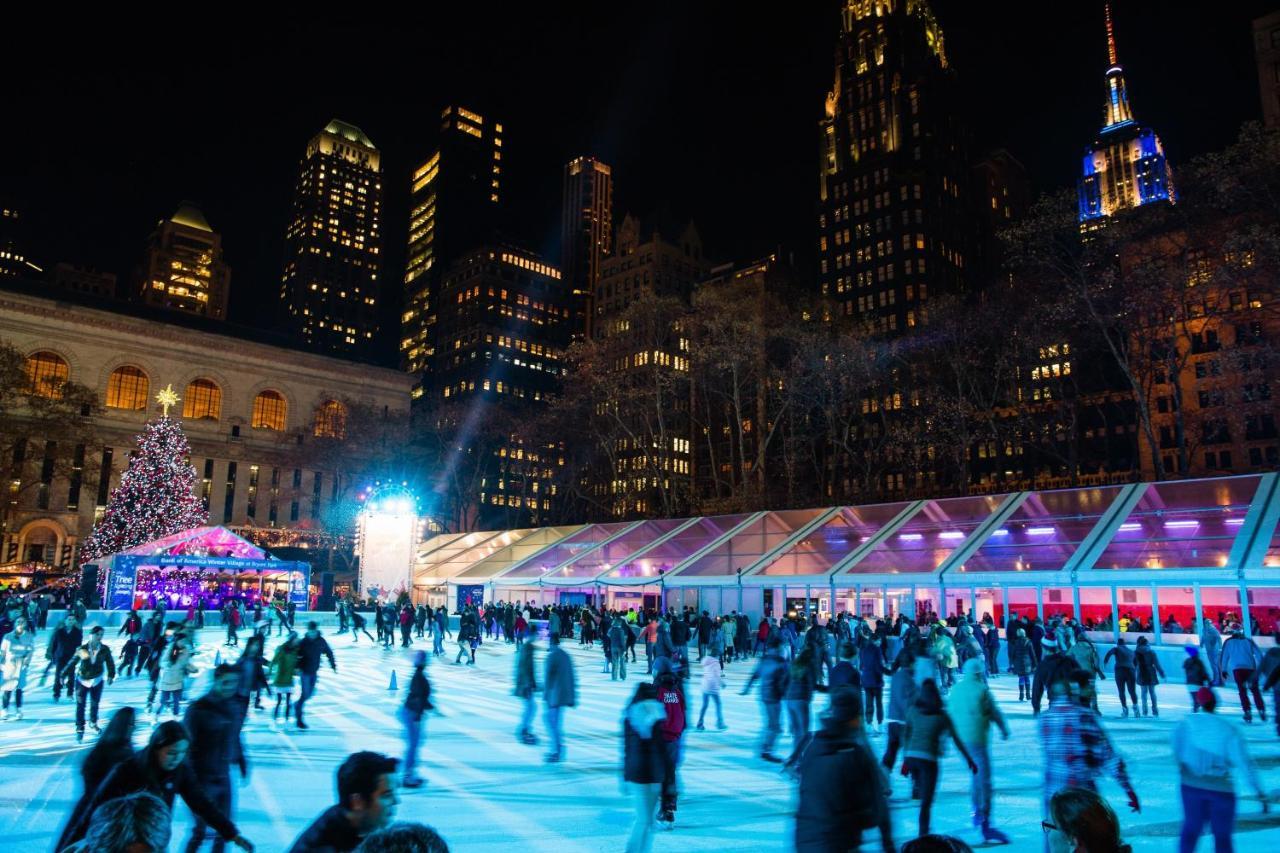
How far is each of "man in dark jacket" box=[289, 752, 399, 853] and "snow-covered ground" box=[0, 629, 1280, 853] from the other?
2.59m

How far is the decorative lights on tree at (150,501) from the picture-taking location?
50062 mm

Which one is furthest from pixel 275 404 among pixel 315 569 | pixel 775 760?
pixel 775 760

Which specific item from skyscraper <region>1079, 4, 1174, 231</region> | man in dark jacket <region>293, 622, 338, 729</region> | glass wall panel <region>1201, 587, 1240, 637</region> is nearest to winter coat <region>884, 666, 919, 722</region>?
man in dark jacket <region>293, 622, 338, 729</region>

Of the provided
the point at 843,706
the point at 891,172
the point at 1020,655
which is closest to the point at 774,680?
the point at 843,706

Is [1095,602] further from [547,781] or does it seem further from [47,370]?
[47,370]

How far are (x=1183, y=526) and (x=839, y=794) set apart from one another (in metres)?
23.2

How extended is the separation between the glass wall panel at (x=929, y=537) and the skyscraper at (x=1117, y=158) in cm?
12037

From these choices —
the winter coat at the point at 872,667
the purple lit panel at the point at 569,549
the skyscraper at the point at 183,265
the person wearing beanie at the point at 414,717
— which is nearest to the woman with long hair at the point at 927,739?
the person wearing beanie at the point at 414,717

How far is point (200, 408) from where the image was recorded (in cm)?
7256

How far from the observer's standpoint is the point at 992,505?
28312 mm

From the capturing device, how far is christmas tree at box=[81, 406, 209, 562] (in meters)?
50.1

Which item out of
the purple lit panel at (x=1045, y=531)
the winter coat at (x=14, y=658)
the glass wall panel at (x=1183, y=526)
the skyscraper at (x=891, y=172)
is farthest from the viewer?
the skyscraper at (x=891, y=172)

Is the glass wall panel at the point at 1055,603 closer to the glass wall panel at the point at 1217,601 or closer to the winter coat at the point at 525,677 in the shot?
the glass wall panel at the point at 1217,601

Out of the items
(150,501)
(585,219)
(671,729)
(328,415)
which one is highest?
(585,219)
